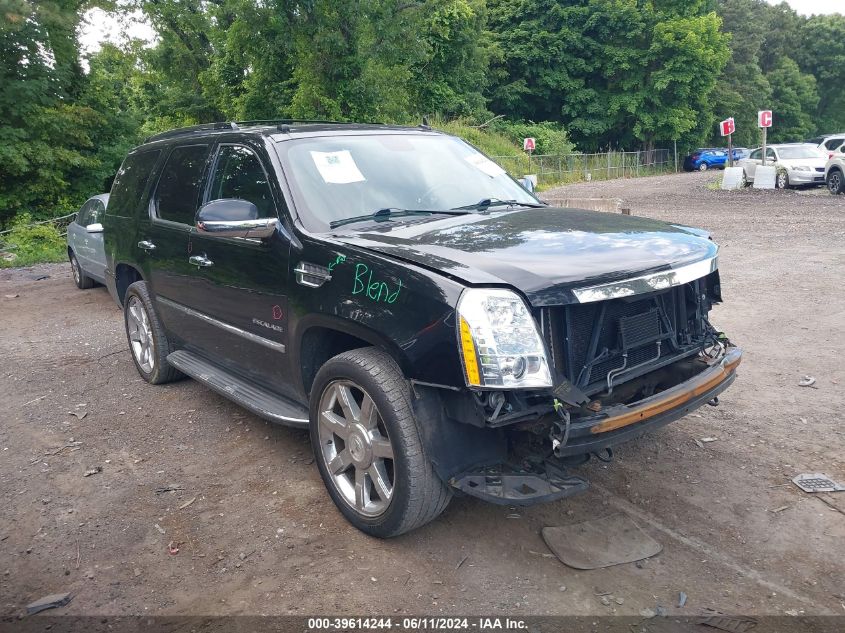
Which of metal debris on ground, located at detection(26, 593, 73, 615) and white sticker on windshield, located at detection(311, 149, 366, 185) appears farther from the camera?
white sticker on windshield, located at detection(311, 149, 366, 185)

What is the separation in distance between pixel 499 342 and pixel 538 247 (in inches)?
25.6

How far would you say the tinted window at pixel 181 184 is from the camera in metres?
4.80

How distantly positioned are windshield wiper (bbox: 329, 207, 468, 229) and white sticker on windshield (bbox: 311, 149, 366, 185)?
0.94 feet

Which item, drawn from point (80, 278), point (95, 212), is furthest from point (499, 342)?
point (80, 278)

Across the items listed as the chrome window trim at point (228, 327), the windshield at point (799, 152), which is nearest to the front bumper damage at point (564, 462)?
the chrome window trim at point (228, 327)

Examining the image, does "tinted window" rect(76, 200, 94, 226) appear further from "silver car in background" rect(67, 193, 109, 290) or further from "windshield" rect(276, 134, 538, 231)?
"windshield" rect(276, 134, 538, 231)

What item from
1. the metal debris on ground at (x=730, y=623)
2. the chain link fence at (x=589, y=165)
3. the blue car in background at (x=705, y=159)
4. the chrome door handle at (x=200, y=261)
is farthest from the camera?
the blue car in background at (x=705, y=159)

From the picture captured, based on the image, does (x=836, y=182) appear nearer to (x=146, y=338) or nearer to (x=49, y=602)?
(x=146, y=338)

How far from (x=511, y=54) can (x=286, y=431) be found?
152 feet

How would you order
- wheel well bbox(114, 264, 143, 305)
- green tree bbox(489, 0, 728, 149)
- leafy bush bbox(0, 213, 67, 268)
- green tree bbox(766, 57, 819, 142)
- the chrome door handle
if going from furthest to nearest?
green tree bbox(766, 57, 819, 142) < green tree bbox(489, 0, 728, 149) < leafy bush bbox(0, 213, 67, 268) < wheel well bbox(114, 264, 143, 305) < the chrome door handle

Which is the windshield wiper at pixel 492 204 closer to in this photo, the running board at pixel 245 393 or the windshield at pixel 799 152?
the running board at pixel 245 393

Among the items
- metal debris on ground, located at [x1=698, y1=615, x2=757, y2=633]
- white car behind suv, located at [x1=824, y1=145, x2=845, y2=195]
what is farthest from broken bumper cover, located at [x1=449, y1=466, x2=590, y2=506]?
white car behind suv, located at [x1=824, y1=145, x2=845, y2=195]

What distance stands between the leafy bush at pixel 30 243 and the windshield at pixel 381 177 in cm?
1234

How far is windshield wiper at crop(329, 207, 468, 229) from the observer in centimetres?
382
